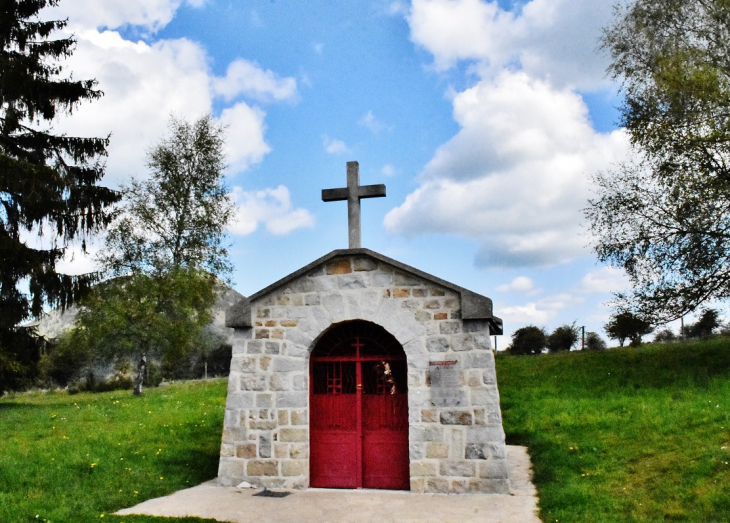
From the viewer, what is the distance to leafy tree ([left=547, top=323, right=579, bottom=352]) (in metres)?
23.5

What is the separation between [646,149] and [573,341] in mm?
10021

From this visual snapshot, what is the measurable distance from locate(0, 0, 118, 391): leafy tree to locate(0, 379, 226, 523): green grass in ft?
8.23

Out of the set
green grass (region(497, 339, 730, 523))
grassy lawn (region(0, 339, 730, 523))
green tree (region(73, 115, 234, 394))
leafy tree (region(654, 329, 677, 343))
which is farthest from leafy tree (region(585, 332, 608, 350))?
green tree (region(73, 115, 234, 394))

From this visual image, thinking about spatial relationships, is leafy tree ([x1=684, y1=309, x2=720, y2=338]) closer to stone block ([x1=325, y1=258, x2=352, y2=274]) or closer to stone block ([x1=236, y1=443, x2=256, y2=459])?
stone block ([x1=325, y1=258, x2=352, y2=274])

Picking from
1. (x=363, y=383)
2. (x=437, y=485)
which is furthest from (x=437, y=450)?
(x=363, y=383)

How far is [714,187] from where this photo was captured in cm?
1419

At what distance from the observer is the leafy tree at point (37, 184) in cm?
1430

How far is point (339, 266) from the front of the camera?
27.9ft

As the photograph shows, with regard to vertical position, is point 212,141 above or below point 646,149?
above

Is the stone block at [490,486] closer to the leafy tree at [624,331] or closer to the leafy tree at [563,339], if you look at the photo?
the leafy tree at [624,331]

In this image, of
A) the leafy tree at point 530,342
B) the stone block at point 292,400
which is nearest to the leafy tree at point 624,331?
the leafy tree at point 530,342

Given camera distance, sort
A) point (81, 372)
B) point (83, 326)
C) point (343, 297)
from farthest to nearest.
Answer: point (81, 372) < point (83, 326) < point (343, 297)

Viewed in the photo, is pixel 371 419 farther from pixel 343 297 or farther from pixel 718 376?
pixel 718 376

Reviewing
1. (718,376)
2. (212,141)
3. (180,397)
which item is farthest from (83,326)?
(718,376)
